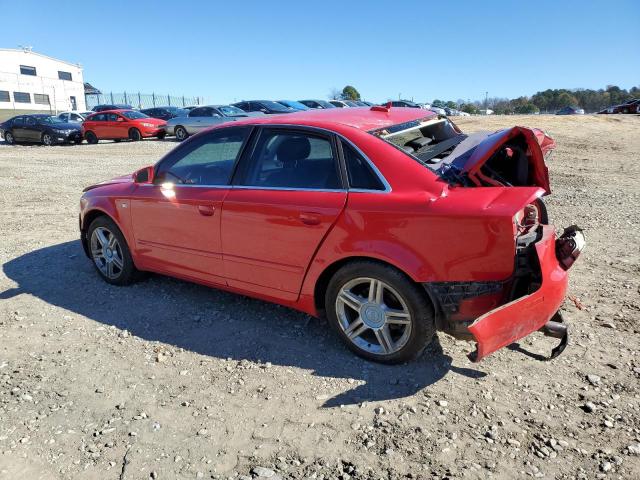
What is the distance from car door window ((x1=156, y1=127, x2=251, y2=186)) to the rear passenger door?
16cm

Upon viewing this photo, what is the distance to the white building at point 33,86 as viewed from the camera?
177 feet

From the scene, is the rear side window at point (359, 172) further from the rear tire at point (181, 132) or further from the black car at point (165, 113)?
the black car at point (165, 113)

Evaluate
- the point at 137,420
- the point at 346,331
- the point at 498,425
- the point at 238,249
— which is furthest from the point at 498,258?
the point at 137,420

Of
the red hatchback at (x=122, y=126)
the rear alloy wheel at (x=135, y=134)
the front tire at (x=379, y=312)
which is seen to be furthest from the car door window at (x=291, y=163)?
the rear alloy wheel at (x=135, y=134)

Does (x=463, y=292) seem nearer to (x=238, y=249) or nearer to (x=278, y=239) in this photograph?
(x=278, y=239)

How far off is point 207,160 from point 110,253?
5.17 feet

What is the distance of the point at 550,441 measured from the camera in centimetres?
256

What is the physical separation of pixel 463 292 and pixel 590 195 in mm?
6858

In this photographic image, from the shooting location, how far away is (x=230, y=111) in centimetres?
2112

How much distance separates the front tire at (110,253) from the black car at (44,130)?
2007 centimetres

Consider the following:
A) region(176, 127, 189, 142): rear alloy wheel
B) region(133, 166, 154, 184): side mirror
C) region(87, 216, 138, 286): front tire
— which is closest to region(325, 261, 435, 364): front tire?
region(133, 166, 154, 184): side mirror

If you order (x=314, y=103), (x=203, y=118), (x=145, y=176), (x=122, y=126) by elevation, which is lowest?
(x=145, y=176)

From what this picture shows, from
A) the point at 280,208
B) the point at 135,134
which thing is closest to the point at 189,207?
the point at 280,208

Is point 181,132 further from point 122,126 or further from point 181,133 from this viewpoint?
point 122,126
